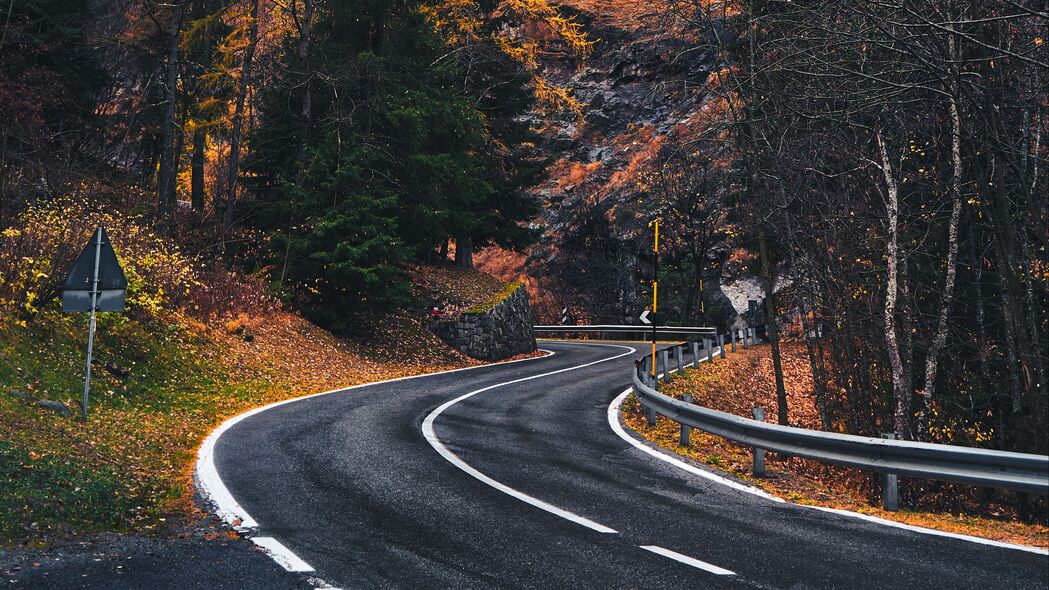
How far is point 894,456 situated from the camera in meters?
7.15

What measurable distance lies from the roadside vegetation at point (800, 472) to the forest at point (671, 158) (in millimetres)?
1188

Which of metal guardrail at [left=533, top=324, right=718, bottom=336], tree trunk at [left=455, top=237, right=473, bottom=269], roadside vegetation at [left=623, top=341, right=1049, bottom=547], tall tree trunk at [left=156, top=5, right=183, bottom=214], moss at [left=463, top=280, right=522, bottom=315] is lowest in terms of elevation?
roadside vegetation at [left=623, top=341, right=1049, bottom=547]

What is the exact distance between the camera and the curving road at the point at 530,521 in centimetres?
496

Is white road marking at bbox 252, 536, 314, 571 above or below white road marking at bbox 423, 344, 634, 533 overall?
above

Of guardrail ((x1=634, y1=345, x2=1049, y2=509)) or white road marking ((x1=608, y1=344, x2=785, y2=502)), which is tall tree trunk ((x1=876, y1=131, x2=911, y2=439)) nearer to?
white road marking ((x1=608, y1=344, x2=785, y2=502))

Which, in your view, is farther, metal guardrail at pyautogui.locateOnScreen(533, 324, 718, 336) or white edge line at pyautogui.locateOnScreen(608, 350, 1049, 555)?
metal guardrail at pyautogui.locateOnScreen(533, 324, 718, 336)

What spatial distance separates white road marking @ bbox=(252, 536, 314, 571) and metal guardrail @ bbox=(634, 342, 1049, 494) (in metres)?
5.42

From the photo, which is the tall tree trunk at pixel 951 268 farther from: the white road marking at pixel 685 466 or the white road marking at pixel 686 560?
the white road marking at pixel 686 560

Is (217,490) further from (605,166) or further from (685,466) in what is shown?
(605,166)

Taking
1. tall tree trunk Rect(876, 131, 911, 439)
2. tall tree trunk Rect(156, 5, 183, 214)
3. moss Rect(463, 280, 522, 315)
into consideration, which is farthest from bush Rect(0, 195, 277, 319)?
tall tree trunk Rect(876, 131, 911, 439)

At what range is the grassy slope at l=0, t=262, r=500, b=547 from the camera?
21.5 ft

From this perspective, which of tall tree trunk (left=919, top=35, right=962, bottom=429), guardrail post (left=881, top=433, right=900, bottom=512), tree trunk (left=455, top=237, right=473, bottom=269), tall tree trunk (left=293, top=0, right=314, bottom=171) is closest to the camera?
guardrail post (left=881, top=433, right=900, bottom=512)

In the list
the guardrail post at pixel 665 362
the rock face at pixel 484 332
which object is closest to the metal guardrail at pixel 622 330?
the rock face at pixel 484 332

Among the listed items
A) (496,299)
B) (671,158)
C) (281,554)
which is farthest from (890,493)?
(496,299)
